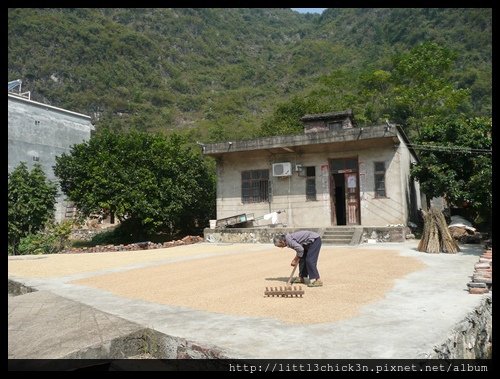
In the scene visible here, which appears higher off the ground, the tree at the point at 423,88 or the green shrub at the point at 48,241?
A: the tree at the point at 423,88

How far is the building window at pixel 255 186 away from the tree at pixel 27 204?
31.6ft

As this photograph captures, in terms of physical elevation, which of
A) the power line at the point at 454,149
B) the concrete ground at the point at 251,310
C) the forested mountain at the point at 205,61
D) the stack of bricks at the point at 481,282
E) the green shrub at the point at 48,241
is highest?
the forested mountain at the point at 205,61

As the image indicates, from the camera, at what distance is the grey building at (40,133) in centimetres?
2333

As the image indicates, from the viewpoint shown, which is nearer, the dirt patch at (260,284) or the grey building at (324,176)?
the dirt patch at (260,284)

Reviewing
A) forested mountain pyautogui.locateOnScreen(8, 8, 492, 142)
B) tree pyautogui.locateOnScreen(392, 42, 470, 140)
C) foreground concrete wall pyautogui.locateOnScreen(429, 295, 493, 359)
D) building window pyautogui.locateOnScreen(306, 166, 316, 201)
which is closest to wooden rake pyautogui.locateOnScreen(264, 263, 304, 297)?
foreground concrete wall pyautogui.locateOnScreen(429, 295, 493, 359)

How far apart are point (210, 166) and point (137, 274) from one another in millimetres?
17145

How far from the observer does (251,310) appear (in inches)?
203

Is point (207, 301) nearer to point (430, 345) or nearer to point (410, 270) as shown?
point (430, 345)

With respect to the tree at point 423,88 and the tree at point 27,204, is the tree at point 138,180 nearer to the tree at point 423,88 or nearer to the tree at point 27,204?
the tree at point 27,204

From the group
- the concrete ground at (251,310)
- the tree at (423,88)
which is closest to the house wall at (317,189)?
the concrete ground at (251,310)

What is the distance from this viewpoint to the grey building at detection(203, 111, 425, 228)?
1606 cm

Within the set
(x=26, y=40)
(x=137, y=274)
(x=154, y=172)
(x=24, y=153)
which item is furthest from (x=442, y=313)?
(x=26, y=40)

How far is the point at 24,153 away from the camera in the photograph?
23.8 metres

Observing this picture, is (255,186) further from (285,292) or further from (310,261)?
(285,292)
